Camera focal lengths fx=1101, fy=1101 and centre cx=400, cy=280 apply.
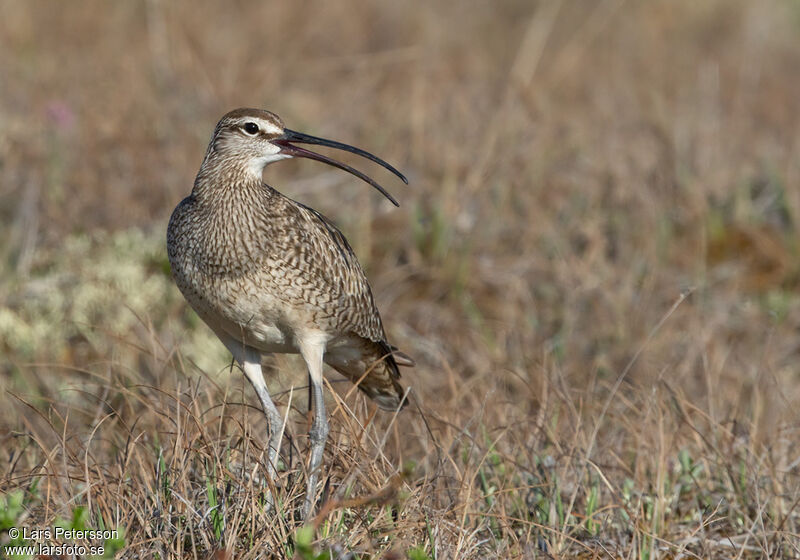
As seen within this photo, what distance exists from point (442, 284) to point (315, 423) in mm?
3194

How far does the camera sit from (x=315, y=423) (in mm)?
4367

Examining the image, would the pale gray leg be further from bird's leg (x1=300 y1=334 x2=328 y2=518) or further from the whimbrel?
bird's leg (x1=300 y1=334 x2=328 y2=518)

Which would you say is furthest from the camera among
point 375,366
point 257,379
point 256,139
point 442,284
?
point 442,284

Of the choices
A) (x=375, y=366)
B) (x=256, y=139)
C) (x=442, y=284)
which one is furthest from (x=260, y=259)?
(x=442, y=284)

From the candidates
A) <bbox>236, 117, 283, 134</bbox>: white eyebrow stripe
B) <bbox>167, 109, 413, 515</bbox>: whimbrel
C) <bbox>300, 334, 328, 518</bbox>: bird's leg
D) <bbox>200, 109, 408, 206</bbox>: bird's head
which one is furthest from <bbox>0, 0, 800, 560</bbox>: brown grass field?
<bbox>236, 117, 283, 134</bbox>: white eyebrow stripe

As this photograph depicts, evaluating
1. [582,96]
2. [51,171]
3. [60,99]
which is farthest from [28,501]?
[582,96]

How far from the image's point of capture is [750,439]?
4.69 metres

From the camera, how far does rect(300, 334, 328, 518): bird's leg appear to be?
3.78m

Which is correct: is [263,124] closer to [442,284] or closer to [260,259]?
[260,259]

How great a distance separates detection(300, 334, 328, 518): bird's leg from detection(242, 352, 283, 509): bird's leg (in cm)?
14

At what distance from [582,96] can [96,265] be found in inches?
199

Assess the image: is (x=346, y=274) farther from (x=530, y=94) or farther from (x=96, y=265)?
(x=530, y=94)

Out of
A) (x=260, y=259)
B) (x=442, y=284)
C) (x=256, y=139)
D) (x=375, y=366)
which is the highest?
(x=256, y=139)

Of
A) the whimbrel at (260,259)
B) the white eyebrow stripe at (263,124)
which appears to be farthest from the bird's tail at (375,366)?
the white eyebrow stripe at (263,124)
